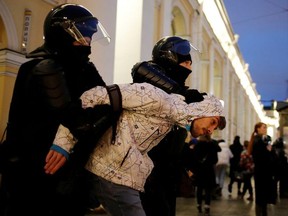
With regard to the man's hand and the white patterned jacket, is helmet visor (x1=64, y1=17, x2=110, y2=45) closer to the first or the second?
the white patterned jacket

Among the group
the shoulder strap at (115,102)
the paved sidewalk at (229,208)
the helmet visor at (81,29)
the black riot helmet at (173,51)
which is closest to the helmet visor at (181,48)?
the black riot helmet at (173,51)

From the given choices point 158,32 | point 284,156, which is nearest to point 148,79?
point 158,32

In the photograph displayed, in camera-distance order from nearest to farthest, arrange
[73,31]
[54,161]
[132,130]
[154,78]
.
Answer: [54,161]
[132,130]
[73,31]
[154,78]

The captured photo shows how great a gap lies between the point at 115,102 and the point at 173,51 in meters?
1.15

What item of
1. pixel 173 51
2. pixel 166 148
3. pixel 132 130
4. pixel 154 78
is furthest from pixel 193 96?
pixel 173 51

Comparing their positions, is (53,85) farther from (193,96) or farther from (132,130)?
(193,96)

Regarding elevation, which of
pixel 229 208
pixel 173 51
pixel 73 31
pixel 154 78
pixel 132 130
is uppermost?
pixel 173 51

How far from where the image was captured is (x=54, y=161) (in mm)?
2002

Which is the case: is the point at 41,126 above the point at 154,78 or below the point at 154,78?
below

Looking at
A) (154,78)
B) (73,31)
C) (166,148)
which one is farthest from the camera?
(166,148)

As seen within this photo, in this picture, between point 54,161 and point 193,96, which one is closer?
point 54,161

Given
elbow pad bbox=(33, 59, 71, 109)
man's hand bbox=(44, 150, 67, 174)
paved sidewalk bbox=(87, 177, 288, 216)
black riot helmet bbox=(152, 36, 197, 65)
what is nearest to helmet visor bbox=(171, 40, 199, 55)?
black riot helmet bbox=(152, 36, 197, 65)

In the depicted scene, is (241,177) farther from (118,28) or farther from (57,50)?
(57,50)

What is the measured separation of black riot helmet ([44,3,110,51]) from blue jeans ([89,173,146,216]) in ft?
2.18
